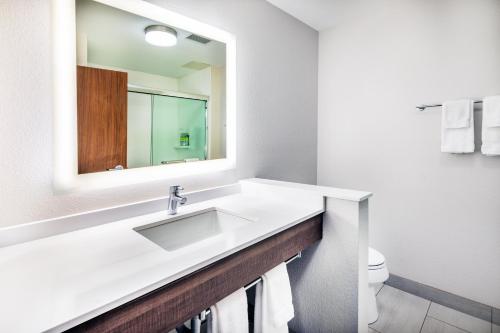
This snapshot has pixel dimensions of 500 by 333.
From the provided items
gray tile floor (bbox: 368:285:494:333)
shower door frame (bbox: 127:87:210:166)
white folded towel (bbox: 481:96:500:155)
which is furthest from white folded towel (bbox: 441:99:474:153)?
shower door frame (bbox: 127:87:210:166)

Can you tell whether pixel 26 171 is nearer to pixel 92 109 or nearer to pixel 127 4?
pixel 92 109

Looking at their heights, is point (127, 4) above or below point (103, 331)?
above

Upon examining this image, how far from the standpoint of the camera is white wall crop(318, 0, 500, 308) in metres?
1.64

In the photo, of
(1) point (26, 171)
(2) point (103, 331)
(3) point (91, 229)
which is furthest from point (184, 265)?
(1) point (26, 171)

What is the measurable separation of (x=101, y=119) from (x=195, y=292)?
0.87 meters

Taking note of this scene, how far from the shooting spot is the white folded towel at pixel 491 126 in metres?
1.52

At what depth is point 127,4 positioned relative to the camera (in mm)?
1189

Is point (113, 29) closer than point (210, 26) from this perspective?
Yes

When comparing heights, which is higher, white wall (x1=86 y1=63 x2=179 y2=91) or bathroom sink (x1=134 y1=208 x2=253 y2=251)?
white wall (x1=86 y1=63 x2=179 y2=91)

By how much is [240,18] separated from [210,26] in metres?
0.29

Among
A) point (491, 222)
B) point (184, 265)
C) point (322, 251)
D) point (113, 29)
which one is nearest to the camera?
point (184, 265)

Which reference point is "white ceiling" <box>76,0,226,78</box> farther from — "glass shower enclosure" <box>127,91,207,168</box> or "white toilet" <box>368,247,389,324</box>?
"white toilet" <box>368,247,389,324</box>

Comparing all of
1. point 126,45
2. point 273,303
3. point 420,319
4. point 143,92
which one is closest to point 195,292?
point 273,303

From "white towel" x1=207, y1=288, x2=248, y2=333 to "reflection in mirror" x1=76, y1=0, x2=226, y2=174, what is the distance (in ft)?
2.52
